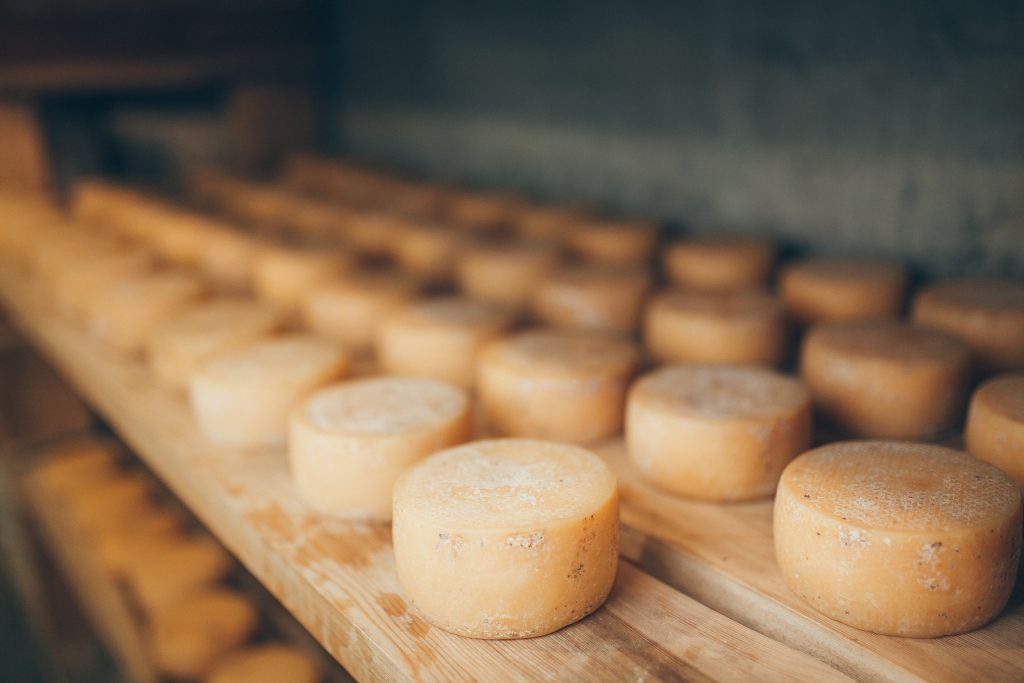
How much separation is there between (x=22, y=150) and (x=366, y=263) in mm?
1626

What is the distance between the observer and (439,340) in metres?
1.58

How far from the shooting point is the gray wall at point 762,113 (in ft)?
4.96

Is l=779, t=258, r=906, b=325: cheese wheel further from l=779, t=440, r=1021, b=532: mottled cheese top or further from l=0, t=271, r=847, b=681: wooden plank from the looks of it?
l=0, t=271, r=847, b=681: wooden plank

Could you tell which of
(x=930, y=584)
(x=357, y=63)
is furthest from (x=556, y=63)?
(x=930, y=584)

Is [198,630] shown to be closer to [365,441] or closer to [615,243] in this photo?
[365,441]

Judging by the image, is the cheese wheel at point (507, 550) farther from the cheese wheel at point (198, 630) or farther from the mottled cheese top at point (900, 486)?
the cheese wheel at point (198, 630)

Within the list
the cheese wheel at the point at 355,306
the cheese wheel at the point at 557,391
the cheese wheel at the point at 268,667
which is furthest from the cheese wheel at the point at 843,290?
the cheese wheel at the point at 268,667

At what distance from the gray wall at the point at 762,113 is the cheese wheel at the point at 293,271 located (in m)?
0.81

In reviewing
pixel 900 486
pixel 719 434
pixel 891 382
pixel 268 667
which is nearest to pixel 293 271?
pixel 268 667

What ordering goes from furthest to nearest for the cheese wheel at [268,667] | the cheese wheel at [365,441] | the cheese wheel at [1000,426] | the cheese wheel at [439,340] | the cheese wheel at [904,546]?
1. the cheese wheel at [268,667]
2. the cheese wheel at [439,340]
3. the cheese wheel at [365,441]
4. the cheese wheel at [1000,426]
5. the cheese wheel at [904,546]

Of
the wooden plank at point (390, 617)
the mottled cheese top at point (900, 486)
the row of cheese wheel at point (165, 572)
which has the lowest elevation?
the row of cheese wheel at point (165, 572)

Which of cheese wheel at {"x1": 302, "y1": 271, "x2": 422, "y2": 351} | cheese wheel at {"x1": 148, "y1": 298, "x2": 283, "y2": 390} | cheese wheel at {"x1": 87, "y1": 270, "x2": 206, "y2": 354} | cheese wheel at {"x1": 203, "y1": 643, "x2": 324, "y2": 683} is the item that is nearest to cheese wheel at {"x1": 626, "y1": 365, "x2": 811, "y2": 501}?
cheese wheel at {"x1": 302, "y1": 271, "x2": 422, "y2": 351}

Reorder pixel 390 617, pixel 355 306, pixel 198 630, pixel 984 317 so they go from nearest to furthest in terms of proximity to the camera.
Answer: pixel 390 617
pixel 984 317
pixel 355 306
pixel 198 630

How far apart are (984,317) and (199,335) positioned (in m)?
1.47
